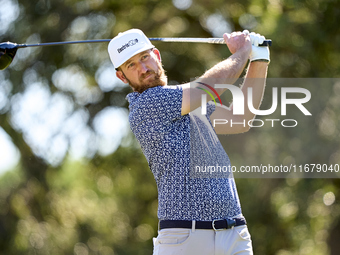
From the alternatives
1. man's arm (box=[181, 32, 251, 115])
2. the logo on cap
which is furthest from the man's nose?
man's arm (box=[181, 32, 251, 115])

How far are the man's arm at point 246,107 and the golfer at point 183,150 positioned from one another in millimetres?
177

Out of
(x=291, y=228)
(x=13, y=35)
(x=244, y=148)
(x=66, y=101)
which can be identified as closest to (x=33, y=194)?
(x=66, y=101)

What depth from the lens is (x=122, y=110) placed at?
7070 millimetres

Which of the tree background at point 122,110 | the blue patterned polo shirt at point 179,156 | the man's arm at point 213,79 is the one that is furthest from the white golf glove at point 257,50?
the tree background at point 122,110

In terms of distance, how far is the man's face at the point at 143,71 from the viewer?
2.74 meters

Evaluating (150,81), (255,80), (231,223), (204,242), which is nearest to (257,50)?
(255,80)

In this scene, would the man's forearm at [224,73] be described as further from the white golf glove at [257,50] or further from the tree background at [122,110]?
the tree background at [122,110]

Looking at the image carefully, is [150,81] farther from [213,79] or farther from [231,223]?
[231,223]

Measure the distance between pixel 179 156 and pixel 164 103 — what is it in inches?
10.1

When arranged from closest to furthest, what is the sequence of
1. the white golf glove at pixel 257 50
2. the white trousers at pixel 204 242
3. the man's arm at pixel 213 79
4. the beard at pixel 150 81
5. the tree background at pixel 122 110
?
the white trousers at pixel 204 242 → the man's arm at pixel 213 79 → the beard at pixel 150 81 → the white golf glove at pixel 257 50 → the tree background at pixel 122 110

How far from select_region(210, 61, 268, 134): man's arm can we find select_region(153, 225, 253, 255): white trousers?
73cm

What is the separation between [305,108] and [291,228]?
1648mm

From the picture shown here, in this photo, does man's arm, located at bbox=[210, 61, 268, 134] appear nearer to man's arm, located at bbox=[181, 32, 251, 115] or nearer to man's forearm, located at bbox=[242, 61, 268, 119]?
man's forearm, located at bbox=[242, 61, 268, 119]

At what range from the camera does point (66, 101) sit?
22.4 feet
